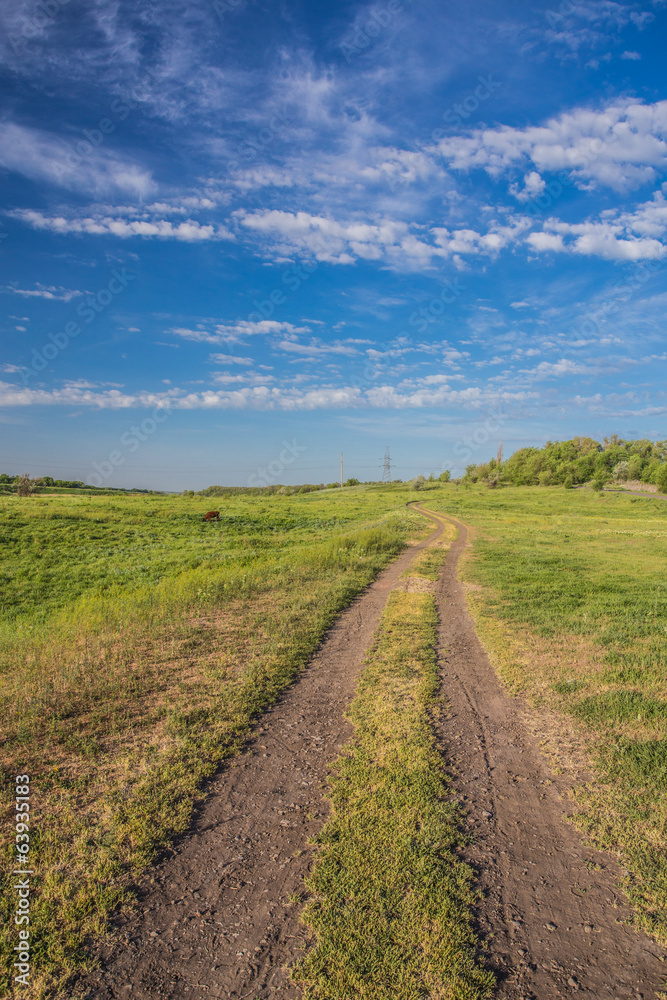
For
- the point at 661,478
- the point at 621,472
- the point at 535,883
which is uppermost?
the point at 621,472

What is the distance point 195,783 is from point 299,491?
14601 centimetres

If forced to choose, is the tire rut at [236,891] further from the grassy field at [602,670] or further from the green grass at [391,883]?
the grassy field at [602,670]

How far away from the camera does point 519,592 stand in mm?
15516

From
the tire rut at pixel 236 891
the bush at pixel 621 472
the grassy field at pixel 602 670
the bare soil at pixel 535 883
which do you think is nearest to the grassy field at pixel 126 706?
the tire rut at pixel 236 891

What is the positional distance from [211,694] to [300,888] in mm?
4164

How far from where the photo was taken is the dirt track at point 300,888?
3322 mm

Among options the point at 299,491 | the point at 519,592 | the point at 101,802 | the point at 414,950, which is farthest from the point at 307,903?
the point at 299,491

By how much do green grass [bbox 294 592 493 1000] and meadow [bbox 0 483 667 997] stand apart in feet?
2.92

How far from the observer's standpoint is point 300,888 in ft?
13.1

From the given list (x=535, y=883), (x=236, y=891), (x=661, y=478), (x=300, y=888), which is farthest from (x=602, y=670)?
(x=661, y=478)

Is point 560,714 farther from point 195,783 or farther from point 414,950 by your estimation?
point 195,783

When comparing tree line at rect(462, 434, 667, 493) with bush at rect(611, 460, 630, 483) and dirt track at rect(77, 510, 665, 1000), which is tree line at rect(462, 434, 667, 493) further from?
dirt track at rect(77, 510, 665, 1000)

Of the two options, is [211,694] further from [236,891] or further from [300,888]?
[300,888]

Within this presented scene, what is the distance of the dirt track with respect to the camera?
3322mm
